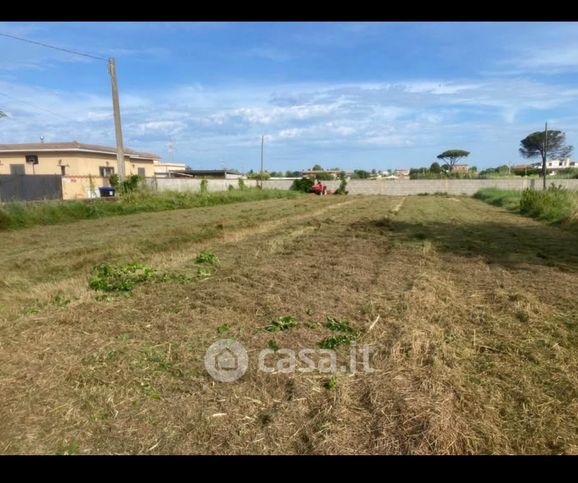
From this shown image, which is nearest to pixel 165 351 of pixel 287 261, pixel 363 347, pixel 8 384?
pixel 8 384

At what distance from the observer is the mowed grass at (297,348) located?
2.55 m

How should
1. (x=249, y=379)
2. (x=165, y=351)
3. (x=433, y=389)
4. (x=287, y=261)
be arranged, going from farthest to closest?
(x=287, y=261)
(x=165, y=351)
(x=249, y=379)
(x=433, y=389)

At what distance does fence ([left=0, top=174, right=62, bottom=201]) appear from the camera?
23.0 metres

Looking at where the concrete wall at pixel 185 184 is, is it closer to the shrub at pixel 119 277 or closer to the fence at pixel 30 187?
the fence at pixel 30 187

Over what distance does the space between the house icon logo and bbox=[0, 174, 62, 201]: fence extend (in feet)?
75.4

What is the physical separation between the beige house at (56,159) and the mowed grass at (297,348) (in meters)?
33.9

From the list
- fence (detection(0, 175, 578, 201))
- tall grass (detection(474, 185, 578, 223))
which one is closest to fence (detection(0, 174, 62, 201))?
fence (detection(0, 175, 578, 201))

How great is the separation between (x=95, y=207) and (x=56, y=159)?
2409 centimetres

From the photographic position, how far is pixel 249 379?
3230 mm

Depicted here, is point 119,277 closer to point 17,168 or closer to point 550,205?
point 550,205

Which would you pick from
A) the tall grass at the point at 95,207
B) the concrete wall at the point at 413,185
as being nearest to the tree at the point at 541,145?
the concrete wall at the point at 413,185

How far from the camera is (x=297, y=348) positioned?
12.3 feet

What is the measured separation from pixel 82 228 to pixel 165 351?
1126 cm
